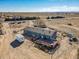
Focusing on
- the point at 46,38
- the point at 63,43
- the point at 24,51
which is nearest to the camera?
the point at 24,51

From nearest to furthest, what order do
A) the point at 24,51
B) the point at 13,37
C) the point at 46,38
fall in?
the point at 24,51
the point at 46,38
the point at 13,37

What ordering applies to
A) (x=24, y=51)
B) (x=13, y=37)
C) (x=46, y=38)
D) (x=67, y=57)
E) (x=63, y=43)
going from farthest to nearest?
(x=13, y=37), (x=46, y=38), (x=63, y=43), (x=24, y=51), (x=67, y=57)

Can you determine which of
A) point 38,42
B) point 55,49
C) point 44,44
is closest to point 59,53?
point 55,49

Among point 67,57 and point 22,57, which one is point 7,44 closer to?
point 22,57

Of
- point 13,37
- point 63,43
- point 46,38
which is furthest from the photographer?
point 13,37

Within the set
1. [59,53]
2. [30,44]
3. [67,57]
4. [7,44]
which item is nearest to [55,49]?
[59,53]

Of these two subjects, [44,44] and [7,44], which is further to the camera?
[7,44]

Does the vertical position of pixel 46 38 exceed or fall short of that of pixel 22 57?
it exceeds it

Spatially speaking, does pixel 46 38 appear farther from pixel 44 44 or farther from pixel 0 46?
pixel 0 46

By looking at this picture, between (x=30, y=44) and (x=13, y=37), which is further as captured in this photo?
(x=13, y=37)
